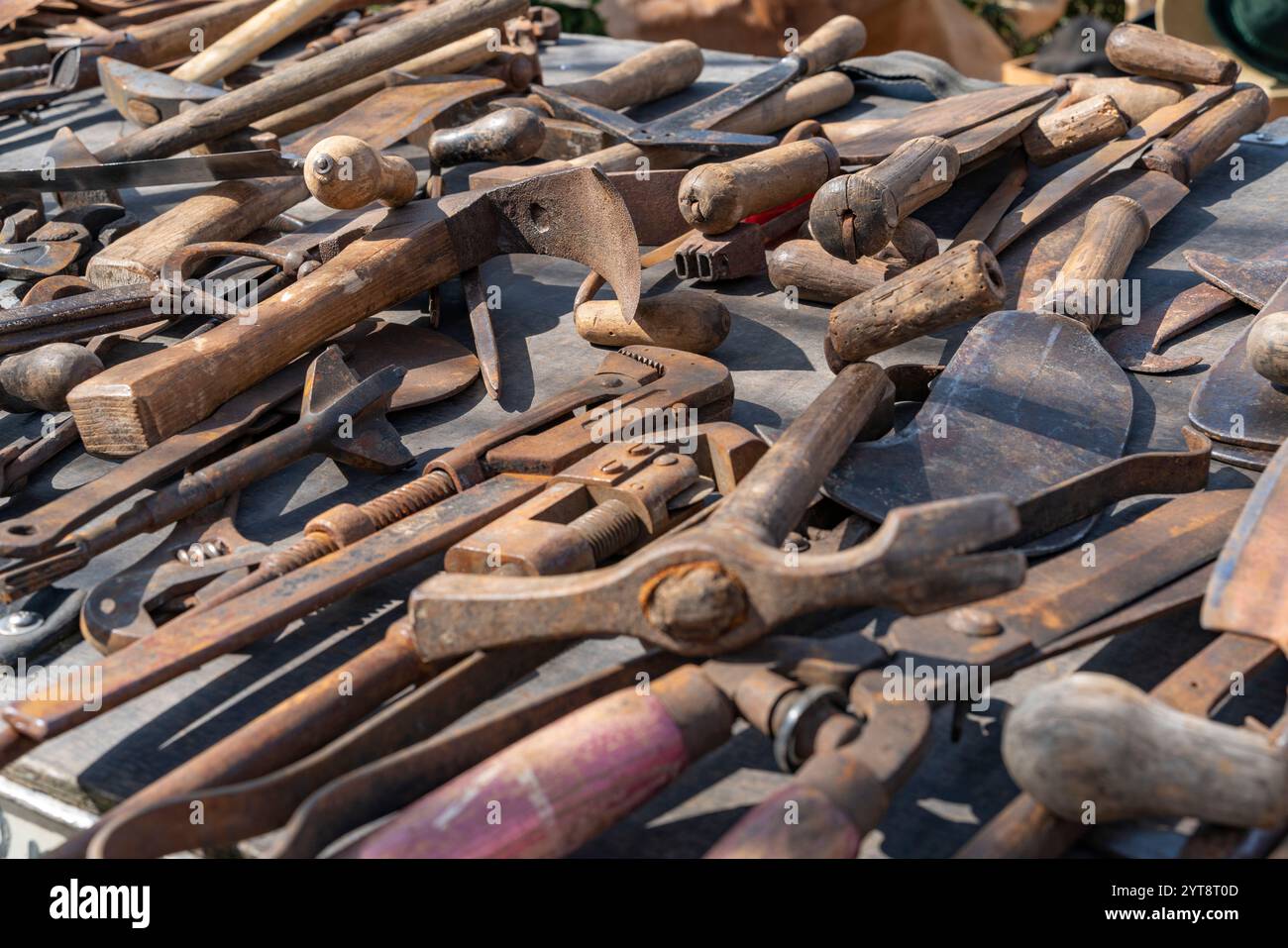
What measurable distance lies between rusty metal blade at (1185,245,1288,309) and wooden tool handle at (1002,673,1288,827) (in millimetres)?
1503

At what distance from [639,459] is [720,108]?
1887 millimetres

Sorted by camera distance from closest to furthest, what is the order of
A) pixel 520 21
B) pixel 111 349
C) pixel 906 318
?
1. pixel 906 318
2. pixel 111 349
3. pixel 520 21

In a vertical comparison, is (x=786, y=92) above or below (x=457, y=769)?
above

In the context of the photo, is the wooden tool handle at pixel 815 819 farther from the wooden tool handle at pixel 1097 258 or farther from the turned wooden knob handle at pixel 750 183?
the turned wooden knob handle at pixel 750 183

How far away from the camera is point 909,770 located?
4.21 feet

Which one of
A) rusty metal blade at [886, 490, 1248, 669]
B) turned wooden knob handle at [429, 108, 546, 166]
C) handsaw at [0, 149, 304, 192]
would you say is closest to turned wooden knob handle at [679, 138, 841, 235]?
turned wooden knob handle at [429, 108, 546, 166]

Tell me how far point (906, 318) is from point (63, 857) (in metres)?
1.37

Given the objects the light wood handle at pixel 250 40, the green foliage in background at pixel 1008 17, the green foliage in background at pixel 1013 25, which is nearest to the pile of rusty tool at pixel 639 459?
the light wood handle at pixel 250 40

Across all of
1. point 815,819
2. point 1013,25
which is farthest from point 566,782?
point 1013,25

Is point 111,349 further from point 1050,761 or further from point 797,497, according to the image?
point 1050,761

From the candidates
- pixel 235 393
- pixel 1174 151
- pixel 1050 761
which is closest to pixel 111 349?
pixel 235 393

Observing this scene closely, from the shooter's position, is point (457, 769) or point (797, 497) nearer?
point (457, 769)

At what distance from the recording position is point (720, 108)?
3.47 m

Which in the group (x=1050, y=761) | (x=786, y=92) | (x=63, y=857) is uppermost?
(x=786, y=92)
